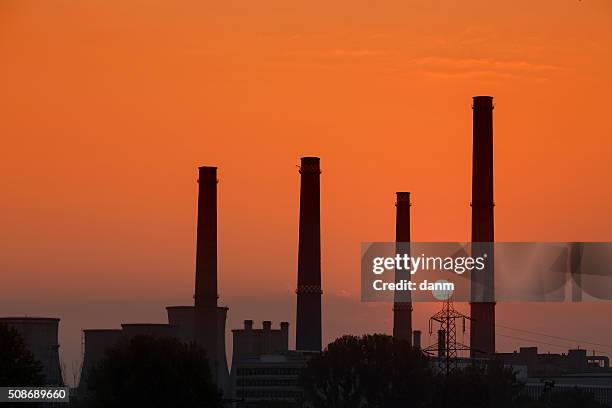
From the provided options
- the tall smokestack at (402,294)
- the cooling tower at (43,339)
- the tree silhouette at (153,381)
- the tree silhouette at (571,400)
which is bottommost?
the tree silhouette at (571,400)

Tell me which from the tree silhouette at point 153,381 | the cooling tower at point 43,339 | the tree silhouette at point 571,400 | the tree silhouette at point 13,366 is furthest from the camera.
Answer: the tree silhouette at point 571,400

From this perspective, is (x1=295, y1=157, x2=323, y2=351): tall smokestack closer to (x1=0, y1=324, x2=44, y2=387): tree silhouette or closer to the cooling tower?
the cooling tower

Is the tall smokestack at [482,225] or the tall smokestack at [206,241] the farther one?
the tall smokestack at [206,241]

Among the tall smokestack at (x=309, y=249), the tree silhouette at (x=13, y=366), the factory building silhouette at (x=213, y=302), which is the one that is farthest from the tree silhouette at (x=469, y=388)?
the tree silhouette at (x=13, y=366)

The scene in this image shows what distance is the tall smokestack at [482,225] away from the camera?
4033 inches

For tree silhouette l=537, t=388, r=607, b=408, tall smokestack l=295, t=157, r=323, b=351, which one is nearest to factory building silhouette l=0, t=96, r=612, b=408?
tall smokestack l=295, t=157, r=323, b=351

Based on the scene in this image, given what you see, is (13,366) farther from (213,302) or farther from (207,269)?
(213,302)

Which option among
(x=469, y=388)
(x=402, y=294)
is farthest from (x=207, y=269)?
(x=469, y=388)

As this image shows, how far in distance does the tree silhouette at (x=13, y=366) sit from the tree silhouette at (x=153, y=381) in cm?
380

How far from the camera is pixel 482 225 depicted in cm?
10238

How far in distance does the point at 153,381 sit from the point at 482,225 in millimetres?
33042

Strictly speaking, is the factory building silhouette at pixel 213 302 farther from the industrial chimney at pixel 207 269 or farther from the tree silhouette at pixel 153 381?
the tree silhouette at pixel 153 381

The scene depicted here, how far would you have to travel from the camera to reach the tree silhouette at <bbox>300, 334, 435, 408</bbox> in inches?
4291

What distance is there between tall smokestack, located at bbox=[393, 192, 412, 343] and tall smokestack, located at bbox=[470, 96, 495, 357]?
13.9 m
